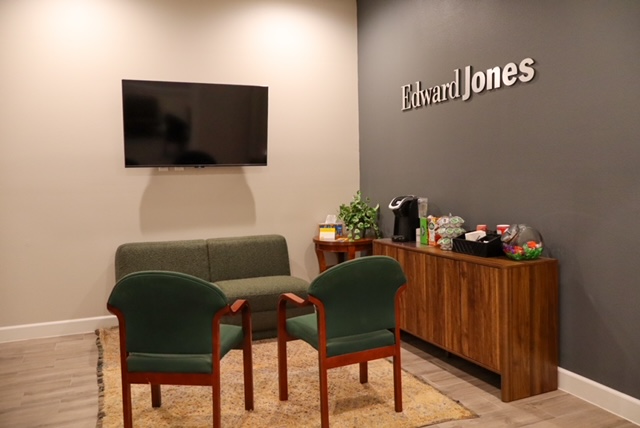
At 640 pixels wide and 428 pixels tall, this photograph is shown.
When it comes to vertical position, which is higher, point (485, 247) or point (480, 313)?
point (485, 247)

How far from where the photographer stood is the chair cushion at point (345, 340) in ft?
8.98

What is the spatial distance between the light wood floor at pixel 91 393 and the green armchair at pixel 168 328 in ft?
2.16

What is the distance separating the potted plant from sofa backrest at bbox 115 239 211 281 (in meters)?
1.38

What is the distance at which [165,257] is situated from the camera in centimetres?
468

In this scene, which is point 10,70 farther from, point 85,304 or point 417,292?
point 417,292

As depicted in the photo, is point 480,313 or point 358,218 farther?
point 358,218

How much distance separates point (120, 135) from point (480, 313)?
3.46 metres

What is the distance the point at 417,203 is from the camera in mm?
4355

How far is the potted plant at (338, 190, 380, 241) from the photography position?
506 cm

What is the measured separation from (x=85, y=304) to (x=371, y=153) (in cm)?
309

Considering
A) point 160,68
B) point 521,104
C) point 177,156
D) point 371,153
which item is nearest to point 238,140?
point 177,156

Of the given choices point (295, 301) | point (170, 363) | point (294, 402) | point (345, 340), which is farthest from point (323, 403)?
point (170, 363)

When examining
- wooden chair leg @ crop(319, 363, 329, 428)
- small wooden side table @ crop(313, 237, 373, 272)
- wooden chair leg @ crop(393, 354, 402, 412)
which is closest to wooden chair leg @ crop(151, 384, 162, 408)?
wooden chair leg @ crop(319, 363, 329, 428)

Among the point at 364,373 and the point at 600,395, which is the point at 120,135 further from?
the point at 600,395
